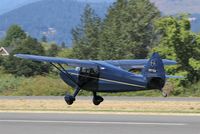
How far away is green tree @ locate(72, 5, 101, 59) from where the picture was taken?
267 feet

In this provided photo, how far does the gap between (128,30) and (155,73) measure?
2011 inches

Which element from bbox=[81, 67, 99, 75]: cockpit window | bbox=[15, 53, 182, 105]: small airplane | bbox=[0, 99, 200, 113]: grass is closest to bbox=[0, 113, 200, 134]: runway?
bbox=[0, 99, 200, 113]: grass

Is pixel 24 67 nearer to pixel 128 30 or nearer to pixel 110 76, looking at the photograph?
pixel 128 30

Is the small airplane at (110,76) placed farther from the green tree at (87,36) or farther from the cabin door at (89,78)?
the green tree at (87,36)

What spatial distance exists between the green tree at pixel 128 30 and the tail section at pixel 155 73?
151 feet

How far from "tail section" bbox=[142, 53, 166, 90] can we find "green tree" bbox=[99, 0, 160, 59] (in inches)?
1808

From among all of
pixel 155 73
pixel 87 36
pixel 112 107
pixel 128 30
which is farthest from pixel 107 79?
pixel 87 36

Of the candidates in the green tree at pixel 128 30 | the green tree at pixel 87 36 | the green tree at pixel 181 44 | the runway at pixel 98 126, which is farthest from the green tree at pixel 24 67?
the runway at pixel 98 126

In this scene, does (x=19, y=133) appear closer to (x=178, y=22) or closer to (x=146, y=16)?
(x=178, y=22)

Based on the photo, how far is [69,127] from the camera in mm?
13914

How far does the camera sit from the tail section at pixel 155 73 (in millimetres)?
22125

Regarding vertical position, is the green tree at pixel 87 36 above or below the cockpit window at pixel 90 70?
below

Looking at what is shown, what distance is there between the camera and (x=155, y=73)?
22.2 meters

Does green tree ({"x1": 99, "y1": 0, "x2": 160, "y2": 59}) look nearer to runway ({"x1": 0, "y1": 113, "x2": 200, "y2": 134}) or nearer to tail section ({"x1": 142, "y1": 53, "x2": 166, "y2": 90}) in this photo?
tail section ({"x1": 142, "y1": 53, "x2": 166, "y2": 90})
